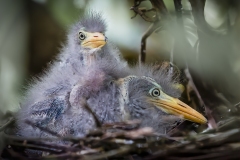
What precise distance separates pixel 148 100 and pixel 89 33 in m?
0.45

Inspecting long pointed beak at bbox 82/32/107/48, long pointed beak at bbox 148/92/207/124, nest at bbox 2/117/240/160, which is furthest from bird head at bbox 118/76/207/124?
long pointed beak at bbox 82/32/107/48

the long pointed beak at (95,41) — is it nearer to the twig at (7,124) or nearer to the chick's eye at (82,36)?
the chick's eye at (82,36)

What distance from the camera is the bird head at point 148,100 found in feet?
5.74

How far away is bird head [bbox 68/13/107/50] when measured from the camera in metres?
2.11

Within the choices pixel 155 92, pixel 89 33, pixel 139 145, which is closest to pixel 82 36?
pixel 89 33

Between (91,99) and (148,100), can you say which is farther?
(148,100)

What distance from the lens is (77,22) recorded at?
2.22 metres

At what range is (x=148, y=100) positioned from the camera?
1.83 m

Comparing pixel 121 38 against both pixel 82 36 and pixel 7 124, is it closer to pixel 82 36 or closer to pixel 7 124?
pixel 82 36

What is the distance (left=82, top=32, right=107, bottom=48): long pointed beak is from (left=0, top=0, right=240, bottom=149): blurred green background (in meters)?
0.24

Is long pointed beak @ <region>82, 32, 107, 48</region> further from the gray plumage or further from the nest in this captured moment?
the nest

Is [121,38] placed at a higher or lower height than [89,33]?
higher

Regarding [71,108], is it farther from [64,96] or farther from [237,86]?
[237,86]

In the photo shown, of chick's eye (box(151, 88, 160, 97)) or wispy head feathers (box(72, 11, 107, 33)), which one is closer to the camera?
chick's eye (box(151, 88, 160, 97))
